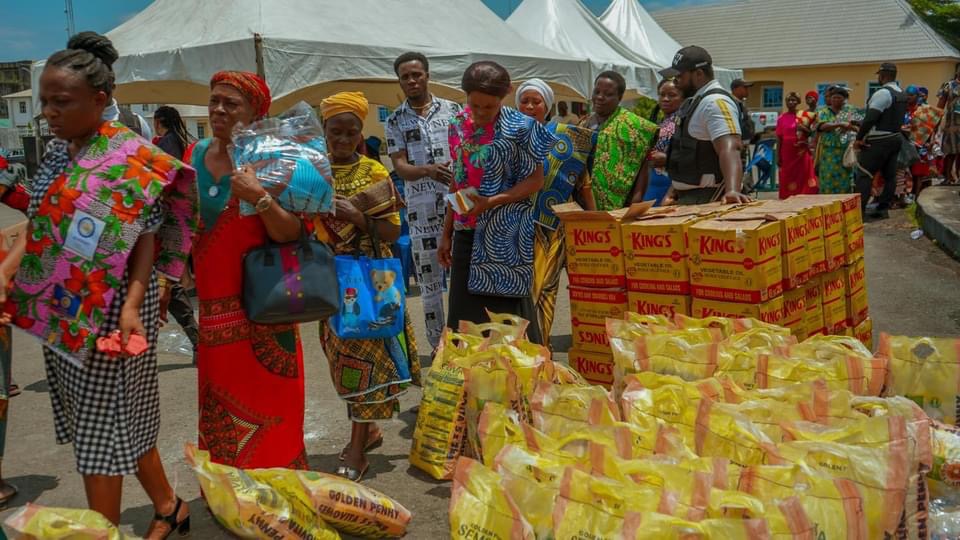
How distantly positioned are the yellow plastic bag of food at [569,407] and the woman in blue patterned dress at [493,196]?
1.34 m

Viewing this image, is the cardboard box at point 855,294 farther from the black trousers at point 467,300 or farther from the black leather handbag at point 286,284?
the black leather handbag at point 286,284

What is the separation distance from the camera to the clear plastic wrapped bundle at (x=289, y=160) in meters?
2.87

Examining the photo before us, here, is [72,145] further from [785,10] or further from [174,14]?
[785,10]

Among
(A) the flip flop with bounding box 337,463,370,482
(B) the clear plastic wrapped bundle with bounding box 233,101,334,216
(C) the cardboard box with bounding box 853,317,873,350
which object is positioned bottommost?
(A) the flip flop with bounding box 337,463,370,482

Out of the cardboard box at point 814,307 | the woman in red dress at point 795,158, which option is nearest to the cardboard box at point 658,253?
the cardboard box at point 814,307

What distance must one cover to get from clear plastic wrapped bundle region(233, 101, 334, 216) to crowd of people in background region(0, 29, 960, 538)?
5cm

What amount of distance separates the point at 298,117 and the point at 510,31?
8.49 meters

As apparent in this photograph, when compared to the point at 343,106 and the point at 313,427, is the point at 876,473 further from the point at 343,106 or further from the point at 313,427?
the point at 313,427

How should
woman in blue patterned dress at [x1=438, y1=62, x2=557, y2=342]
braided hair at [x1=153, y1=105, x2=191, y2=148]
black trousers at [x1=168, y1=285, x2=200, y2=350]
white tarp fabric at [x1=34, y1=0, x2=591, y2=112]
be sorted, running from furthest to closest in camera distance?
white tarp fabric at [x1=34, y1=0, x2=591, y2=112], braided hair at [x1=153, y1=105, x2=191, y2=148], black trousers at [x1=168, y1=285, x2=200, y2=350], woman in blue patterned dress at [x1=438, y1=62, x2=557, y2=342]

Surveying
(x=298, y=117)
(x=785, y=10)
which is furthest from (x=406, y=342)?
(x=785, y=10)

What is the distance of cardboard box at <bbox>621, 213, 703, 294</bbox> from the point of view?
388cm

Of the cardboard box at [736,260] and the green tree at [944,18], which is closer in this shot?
the cardboard box at [736,260]

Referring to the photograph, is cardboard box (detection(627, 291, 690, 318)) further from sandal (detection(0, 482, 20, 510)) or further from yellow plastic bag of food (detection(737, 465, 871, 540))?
sandal (detection(0, 482, 20, 510))

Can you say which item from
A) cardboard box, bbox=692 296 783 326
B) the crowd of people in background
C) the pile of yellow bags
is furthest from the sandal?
cardboard box, bbox=692 296 783 326
